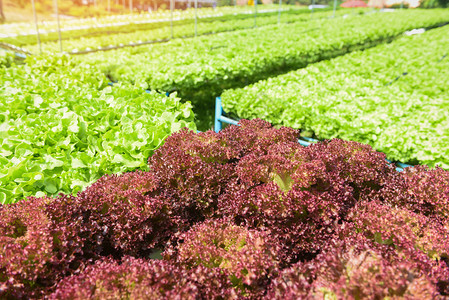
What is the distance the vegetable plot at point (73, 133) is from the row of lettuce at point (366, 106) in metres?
1.71

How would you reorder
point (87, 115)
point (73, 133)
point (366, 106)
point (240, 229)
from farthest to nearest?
point (366, 106) < point (87, 115) < point (73, 133) < point (240, 229)

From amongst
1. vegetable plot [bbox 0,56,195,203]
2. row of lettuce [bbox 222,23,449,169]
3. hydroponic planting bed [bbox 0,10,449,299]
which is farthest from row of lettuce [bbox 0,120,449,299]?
row of lettuce [bbox 222,23,449,169]

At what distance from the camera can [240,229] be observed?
7.07ft

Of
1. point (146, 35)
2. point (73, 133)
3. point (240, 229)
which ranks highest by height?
point (146, 35)

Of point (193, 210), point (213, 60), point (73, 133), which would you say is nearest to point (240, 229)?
point (193, 210)

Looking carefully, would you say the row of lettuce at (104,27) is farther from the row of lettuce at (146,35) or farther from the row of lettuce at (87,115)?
the row of lettuce at (87,115)

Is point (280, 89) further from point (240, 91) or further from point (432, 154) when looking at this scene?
point (432, 154)

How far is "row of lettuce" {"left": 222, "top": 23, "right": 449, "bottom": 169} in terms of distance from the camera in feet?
13.7

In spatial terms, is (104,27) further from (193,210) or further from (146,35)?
(193,210)

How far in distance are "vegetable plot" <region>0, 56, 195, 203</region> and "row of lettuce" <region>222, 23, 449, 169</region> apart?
1.71 m

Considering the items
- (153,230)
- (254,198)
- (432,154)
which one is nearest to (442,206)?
(254,198)

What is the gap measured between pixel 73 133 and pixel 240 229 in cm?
211

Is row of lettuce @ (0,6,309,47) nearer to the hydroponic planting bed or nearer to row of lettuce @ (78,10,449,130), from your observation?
row of lettuce @ (78,10,449,130)

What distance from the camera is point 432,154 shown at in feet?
12.9
